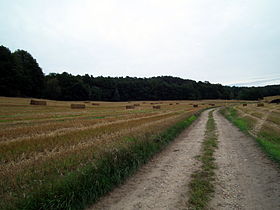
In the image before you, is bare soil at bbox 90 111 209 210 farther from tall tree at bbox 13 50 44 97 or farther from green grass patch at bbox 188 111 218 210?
tall tree at bbox 13 50 44 97

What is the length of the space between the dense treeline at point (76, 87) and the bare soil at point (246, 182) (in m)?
69.9

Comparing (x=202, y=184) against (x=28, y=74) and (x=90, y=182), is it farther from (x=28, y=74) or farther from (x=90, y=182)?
(x=28, y=74)

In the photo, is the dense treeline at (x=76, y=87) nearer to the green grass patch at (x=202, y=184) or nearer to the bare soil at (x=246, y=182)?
the green grass patch at (x=202, y=184)

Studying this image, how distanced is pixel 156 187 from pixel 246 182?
2.92 m

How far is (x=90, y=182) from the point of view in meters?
4.45

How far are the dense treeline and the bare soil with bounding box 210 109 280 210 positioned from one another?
69.9 metres

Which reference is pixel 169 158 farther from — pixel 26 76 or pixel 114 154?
pixel 26 76

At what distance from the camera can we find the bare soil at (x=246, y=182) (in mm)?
3992

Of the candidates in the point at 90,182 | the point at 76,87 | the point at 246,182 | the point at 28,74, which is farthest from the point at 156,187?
the point at 76,87

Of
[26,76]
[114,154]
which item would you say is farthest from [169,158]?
[26,76]

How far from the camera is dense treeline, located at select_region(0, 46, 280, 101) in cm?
5750

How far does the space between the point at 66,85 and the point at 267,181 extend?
97.2 m

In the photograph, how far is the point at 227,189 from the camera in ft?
15.3

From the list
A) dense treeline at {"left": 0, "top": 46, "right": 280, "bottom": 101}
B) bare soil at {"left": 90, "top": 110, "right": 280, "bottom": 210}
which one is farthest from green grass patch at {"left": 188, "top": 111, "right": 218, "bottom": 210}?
dense treeline at {"left": 0, "top": 46, "right": 280, "bottom": 101}
